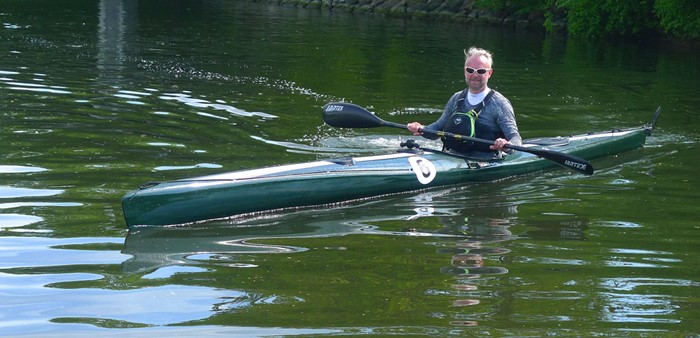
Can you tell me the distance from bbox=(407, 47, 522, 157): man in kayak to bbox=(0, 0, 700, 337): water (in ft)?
1.64

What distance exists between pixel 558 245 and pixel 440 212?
1340 mm

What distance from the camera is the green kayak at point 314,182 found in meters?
7.82

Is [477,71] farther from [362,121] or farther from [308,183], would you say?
[308,183]

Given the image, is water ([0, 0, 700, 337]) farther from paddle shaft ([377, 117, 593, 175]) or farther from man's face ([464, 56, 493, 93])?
man's face ([464, 56, 493, 93])

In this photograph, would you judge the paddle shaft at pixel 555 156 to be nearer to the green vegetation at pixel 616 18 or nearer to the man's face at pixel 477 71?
the man's face at pixel 477 71

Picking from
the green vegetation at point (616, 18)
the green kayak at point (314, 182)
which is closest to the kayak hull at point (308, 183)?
the green kayak at point (314, 182)

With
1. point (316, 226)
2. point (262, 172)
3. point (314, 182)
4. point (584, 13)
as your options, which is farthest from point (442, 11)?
point (316, 226)

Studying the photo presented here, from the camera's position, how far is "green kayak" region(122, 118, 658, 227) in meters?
7.82

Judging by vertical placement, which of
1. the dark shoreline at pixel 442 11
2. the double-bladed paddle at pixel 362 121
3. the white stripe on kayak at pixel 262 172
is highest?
the double-bladed paddle at pixel 362 121

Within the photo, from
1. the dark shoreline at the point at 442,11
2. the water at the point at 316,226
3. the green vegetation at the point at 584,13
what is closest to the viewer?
the water at the point at 316,226

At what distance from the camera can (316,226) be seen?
810 cm

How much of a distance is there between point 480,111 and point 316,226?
7.06 ft

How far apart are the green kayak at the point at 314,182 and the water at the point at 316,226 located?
0.43ft

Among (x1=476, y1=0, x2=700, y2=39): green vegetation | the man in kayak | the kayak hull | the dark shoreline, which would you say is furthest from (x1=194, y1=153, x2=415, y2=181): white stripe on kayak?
the dark shoreline
